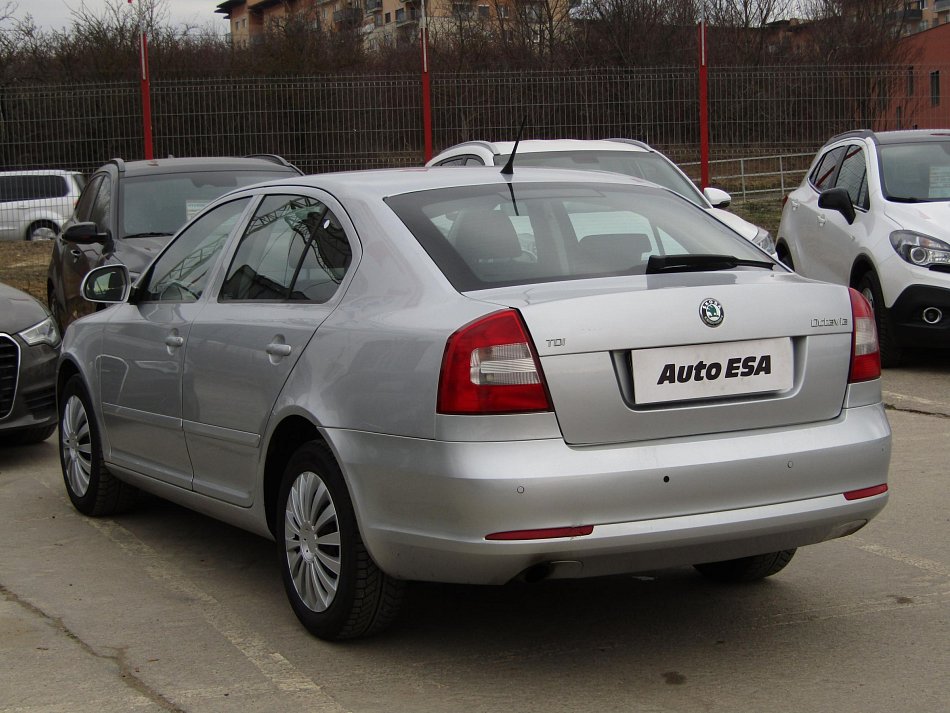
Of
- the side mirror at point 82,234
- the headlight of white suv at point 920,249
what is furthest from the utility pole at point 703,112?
the side mirror at point 82,234

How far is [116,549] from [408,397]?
2.42 m

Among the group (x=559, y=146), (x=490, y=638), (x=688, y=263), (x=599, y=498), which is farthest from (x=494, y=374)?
(x=559, y=146)

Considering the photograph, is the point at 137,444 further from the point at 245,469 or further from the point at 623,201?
the point at 623,201

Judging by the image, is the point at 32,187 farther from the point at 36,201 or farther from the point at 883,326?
the point at 883,326

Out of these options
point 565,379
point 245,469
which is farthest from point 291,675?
point 565,379

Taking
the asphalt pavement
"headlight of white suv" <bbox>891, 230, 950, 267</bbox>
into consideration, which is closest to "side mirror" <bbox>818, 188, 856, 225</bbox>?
"headlight of white suv" <bbox>891, 230, 950, 267</bbox>

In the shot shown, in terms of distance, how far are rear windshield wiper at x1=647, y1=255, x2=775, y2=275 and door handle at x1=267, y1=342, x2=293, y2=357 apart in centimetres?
122

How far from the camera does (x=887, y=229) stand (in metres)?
10.1

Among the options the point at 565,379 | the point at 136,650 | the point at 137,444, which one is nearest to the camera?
the point at 565,379

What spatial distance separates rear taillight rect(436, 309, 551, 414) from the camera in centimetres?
372

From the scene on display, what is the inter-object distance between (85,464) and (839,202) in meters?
6.55

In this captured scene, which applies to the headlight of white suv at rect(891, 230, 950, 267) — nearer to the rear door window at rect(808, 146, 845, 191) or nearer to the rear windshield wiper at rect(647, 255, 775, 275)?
the rear door window at rect(808, 146, 845, 191)

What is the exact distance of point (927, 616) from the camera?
453cm

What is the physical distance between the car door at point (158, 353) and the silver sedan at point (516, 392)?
20cm
